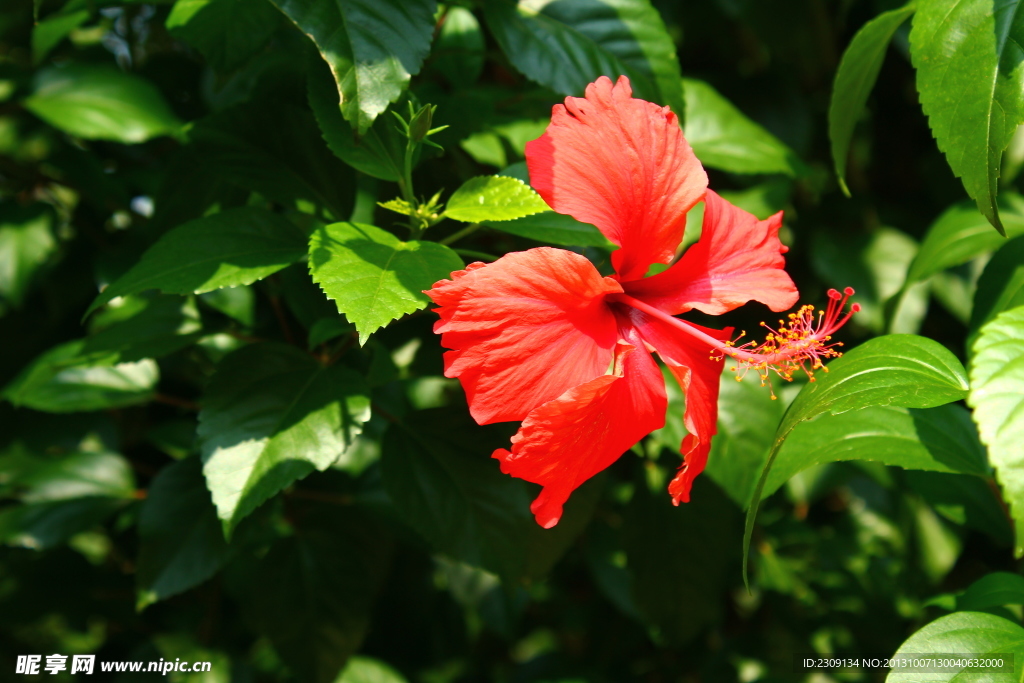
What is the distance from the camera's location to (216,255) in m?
0.93

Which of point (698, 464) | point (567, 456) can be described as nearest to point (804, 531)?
point (698, 464)

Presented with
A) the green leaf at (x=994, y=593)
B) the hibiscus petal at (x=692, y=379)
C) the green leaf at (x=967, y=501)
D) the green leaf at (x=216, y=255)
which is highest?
the green leaf at (x=216, y=255)

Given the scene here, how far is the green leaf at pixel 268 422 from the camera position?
915 millimetres

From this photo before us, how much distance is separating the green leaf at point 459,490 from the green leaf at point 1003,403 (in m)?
0.61

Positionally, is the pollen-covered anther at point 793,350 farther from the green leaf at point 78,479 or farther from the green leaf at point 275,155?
the green leaf at point 78,479

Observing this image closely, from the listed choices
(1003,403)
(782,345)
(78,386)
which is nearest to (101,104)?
(78,386)

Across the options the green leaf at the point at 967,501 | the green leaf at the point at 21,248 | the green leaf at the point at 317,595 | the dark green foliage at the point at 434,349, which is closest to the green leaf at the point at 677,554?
the dark green foliage at the point at 434,349

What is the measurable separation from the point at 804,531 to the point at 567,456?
1234mm

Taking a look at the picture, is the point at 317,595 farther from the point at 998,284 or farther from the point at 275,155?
the point at 998,284

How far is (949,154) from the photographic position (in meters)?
0.87

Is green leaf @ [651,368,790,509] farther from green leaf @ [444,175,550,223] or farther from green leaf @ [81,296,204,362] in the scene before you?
green leaf @ [81,296,204,362]

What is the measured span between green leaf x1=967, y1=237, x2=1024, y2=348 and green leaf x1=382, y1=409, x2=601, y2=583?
0.71 meters

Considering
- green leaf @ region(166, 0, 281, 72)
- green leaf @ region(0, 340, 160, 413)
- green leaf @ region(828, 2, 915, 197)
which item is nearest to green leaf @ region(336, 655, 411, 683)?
green leaf @ region(0, 340, 160, 413)

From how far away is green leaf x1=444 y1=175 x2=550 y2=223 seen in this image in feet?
2.72
